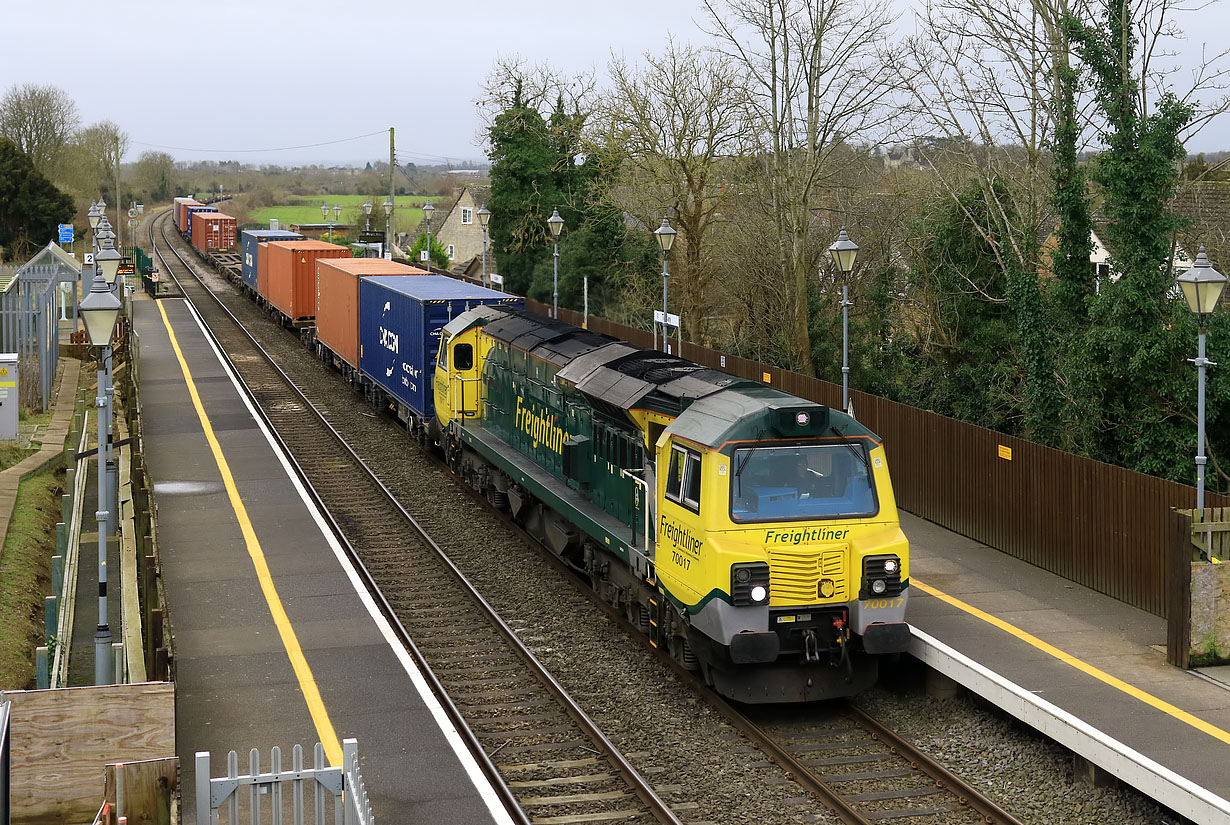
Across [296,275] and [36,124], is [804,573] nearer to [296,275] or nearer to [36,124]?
[296,275]

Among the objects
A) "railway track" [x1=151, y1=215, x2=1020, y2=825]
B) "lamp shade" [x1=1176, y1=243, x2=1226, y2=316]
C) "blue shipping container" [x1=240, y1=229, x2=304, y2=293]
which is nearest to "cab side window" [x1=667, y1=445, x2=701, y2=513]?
"railway track" [x1=151, y1=215, x2=1020, y2=825]

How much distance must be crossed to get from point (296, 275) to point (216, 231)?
40.2 m

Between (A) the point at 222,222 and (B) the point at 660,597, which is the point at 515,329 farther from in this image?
(A) the point at 222,222

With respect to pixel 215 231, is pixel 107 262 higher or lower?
lower

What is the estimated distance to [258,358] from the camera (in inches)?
1657

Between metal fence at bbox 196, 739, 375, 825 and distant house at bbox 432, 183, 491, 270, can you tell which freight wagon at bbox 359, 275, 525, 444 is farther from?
distant house at bbox 432, 183, 491, 270

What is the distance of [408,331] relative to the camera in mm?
27547

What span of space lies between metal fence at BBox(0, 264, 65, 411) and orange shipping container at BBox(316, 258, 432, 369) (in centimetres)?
785

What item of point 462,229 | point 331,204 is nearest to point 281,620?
point 462,229

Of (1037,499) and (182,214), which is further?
(182,214)

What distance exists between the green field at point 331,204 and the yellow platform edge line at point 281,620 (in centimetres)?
10075

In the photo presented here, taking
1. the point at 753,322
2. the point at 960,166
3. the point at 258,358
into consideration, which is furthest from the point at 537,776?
the point at 258,358

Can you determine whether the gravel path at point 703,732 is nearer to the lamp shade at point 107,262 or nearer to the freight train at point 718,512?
the freight train at point 718,512

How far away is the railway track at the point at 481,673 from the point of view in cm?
1145
